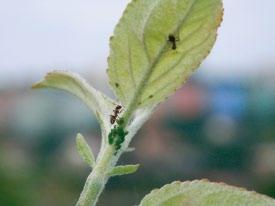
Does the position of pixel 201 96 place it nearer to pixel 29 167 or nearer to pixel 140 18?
pixel 29 167

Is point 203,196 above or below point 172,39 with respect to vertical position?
below

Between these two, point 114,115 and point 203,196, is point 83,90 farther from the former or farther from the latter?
point 203,196

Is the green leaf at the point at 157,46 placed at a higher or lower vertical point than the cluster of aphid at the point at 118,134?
higher

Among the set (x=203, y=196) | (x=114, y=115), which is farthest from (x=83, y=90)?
(x=203, y=196)

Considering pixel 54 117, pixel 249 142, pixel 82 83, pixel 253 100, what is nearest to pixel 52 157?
pixel 54 117

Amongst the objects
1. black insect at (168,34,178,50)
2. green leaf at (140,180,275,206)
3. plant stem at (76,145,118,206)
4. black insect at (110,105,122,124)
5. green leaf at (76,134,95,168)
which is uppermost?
black insect at (168,34,178,50)
